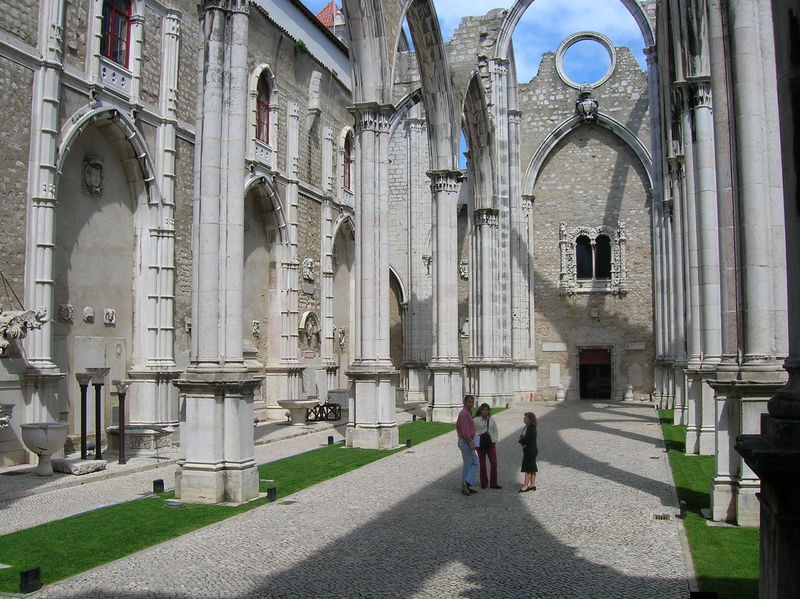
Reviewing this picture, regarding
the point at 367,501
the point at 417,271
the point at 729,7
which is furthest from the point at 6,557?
the point at 417,271

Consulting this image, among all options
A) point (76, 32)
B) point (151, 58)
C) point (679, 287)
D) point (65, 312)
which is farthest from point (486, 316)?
point (76, 32)

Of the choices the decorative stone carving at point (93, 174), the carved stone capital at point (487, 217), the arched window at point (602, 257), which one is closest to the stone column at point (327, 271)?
the carved stone capital at point (487, 217)

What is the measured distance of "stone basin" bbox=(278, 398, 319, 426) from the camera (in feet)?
64.1

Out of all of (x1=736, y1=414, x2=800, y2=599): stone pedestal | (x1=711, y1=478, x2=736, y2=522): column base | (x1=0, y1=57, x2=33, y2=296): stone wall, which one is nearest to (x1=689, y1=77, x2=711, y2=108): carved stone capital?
(x1=711, y1=478, x2=736, y2=522): column base

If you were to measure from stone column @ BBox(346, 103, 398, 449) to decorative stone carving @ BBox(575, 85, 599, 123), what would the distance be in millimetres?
18903

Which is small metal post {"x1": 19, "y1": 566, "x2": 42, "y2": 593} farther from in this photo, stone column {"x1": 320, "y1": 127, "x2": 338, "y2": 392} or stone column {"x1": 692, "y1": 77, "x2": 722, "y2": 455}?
stone column {"x1": 320, "y1": 127, "x2": 338, "y2": 392}

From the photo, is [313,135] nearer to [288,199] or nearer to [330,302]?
[288,199]

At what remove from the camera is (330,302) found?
85.6 feet

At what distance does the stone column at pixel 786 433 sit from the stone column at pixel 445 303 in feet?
55.7

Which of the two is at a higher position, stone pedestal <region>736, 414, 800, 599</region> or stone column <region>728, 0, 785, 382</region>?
stone column <region>728, 0, 785, 382</region>

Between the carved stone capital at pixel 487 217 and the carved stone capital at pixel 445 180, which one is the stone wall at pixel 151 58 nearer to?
the carved stone capital at pixel 445 180

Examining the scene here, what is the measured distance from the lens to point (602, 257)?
33000mm

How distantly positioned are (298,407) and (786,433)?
54.9 feet

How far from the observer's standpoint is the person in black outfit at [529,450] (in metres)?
10.4
